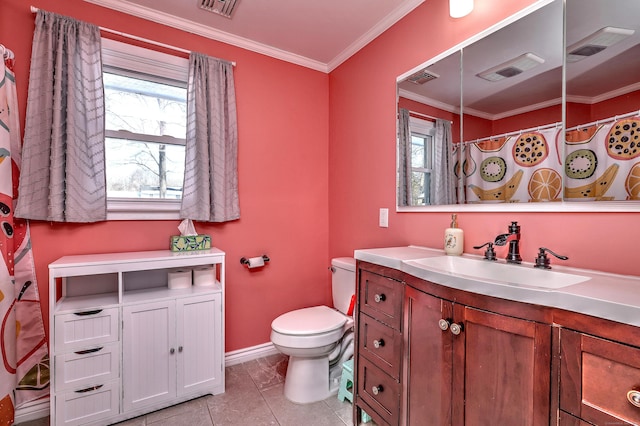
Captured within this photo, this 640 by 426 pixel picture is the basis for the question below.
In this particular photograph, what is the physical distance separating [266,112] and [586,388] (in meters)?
2.42

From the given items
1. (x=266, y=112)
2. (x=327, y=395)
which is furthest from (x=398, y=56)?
(x=327, y=395)

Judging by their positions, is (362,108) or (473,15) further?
(362,108)

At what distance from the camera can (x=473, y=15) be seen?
1.52 m

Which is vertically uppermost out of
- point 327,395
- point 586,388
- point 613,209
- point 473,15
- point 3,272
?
point 473,15

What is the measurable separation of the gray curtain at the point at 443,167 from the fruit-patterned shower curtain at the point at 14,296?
94.2 inches

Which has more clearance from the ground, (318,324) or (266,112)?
(266,112)

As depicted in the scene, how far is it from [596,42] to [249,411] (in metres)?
2.46

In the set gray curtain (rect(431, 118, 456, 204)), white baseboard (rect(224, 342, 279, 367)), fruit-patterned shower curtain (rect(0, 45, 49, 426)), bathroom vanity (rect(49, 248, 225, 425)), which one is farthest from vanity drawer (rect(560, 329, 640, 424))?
fruit-patterned shower curtain (rect(0, 45, 49, 426))

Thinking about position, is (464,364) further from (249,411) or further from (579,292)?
(249,411)

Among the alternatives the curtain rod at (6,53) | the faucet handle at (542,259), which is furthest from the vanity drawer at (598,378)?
the curtain rod at (6,53)

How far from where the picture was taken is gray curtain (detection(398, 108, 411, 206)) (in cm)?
190

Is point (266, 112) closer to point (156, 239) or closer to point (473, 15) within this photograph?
point (156, 239)

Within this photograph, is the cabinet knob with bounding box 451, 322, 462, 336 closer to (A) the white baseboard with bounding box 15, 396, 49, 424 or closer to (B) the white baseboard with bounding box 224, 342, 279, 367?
(B) the white baseboard with bounding box 224, 342, 279, 367

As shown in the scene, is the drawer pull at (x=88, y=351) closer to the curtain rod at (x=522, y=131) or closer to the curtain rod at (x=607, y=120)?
the curtain rod at (x=522, y=131)
